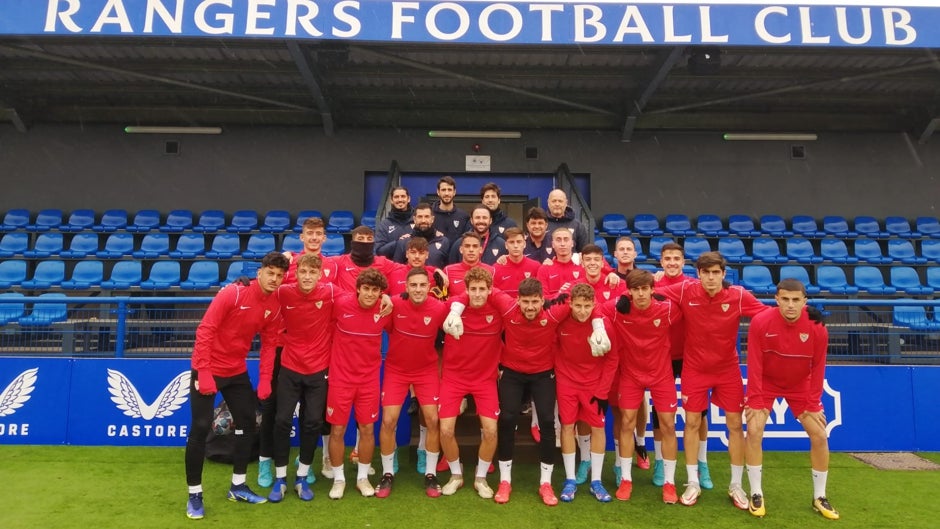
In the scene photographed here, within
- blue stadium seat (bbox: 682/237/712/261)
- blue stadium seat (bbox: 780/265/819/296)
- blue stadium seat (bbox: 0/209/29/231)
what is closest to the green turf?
blue stadium seat (bbox: 780/265/819/296)

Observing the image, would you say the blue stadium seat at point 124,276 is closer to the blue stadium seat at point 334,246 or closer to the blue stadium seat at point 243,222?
the blue stadium seat at point 243,222

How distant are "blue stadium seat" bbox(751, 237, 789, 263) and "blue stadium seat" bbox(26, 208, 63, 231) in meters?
14.1

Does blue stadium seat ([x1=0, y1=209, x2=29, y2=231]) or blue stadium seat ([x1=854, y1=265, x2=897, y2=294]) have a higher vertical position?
blue stadium seat ([x1=0, y1=209, x2=29, y2=231])

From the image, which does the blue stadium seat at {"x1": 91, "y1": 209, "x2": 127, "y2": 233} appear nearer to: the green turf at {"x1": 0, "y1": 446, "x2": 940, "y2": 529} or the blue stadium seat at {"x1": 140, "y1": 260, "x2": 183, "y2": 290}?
the blue stadium seat at {"x1": 140, "y1": 260, "x2": 183, "y2": 290}

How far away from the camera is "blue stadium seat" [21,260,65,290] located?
9.59m

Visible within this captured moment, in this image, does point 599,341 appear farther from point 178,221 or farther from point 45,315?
point 178,221

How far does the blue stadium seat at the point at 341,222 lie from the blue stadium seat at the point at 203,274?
91.3 inches

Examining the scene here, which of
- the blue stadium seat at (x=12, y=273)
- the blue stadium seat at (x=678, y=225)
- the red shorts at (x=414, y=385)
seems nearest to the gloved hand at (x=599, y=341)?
the red shorts at (x=414, y=385)

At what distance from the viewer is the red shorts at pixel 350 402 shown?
4.47 metres

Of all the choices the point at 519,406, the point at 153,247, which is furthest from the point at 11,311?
the point at 519,406

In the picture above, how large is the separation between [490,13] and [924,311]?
282 inches

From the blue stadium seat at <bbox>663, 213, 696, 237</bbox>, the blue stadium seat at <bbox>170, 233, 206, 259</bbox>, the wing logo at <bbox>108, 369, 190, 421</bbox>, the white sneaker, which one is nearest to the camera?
A: the white sneaker

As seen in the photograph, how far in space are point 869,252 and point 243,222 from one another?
1278 cm

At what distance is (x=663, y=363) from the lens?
460 centimetres
